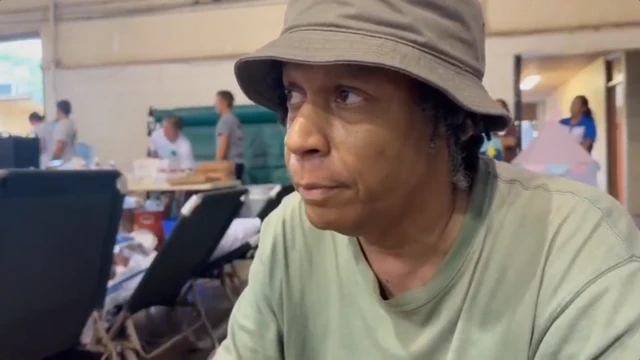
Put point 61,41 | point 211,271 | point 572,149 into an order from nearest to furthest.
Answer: point 572,149 < point 211,271 < point 61,41

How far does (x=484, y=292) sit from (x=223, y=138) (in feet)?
18.7

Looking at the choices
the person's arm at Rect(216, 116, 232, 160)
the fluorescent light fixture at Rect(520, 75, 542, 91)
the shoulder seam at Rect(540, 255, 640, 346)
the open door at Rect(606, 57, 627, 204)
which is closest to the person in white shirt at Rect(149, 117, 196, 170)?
the person's arm at Rect(216, 116, 232, 160)

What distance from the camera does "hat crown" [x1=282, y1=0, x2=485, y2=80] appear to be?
0.80m

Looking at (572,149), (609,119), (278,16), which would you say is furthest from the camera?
(609,119)

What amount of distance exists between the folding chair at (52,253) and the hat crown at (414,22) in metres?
1.04

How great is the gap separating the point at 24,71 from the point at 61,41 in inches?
29.0

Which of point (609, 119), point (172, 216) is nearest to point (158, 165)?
point (172, 216)

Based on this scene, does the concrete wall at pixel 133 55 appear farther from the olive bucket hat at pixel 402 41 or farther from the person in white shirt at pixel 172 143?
the olive bucket hat at pixel 402 41

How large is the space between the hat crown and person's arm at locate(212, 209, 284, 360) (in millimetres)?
343

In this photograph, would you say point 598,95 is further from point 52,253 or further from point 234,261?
point 52,253

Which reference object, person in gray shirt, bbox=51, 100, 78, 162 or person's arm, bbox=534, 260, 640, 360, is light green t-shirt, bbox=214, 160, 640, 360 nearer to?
person's arm, bbox=534, 260, 640, 360

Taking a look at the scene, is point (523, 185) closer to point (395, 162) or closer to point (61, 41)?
point (395, 162)

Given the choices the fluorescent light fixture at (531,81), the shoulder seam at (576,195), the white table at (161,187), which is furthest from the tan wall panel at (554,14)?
the shoulder seam at (576,195)

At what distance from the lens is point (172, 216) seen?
4.55 metres
